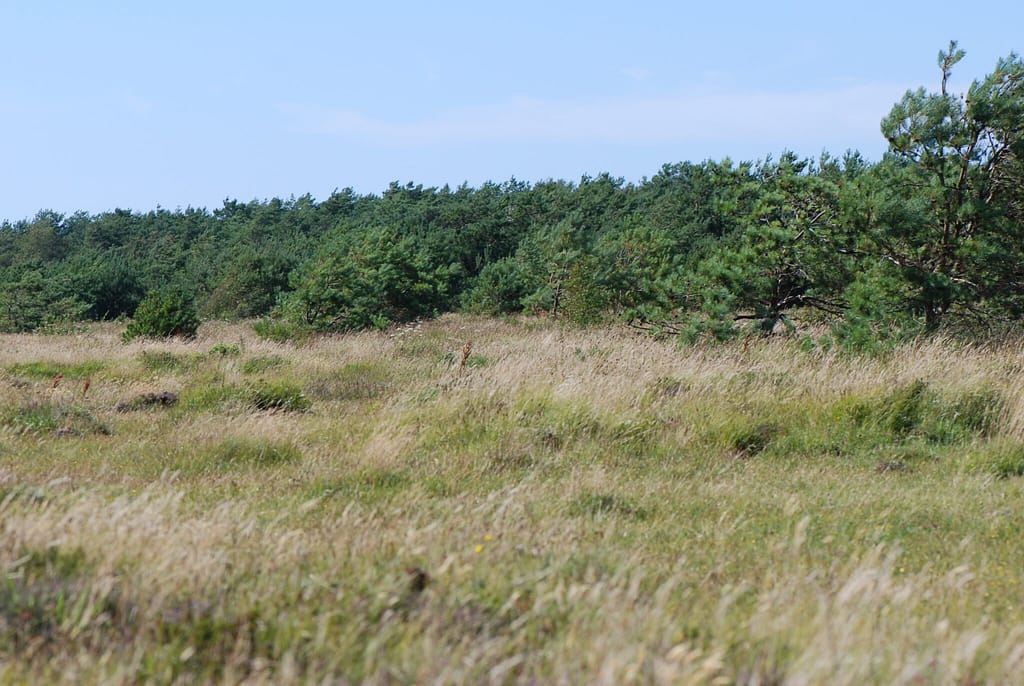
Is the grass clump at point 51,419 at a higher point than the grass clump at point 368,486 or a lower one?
higher

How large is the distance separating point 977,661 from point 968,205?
1211 cm

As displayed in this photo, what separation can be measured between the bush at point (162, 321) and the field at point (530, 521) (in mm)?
12847

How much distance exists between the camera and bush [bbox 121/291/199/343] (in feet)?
86.8

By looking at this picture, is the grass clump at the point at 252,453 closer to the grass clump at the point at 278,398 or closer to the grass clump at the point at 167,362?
the grass clump at the point at 278,398

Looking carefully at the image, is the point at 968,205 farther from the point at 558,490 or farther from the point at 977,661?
the point at 977,661

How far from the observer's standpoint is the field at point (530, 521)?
3.21m

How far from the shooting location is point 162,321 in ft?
87.5

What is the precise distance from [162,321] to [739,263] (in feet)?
54.6

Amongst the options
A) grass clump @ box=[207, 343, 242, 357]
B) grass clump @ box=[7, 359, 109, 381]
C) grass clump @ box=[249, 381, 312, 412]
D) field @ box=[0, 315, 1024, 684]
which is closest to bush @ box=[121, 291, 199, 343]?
grass clump @ box=[207, 343, 242, 357]

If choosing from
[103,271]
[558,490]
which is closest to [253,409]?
[558,490]

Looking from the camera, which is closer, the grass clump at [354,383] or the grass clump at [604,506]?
the grass clump at [604,506]

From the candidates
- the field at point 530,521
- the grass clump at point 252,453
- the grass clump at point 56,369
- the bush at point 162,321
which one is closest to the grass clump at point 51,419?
the field at point 530,521

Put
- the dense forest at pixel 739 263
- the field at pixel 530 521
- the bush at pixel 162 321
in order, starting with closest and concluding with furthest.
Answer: the field at pixel 530 521 < the dense forest at pixel 739 263 < the bush at pixel 162 321

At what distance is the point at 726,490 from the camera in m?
7.15
